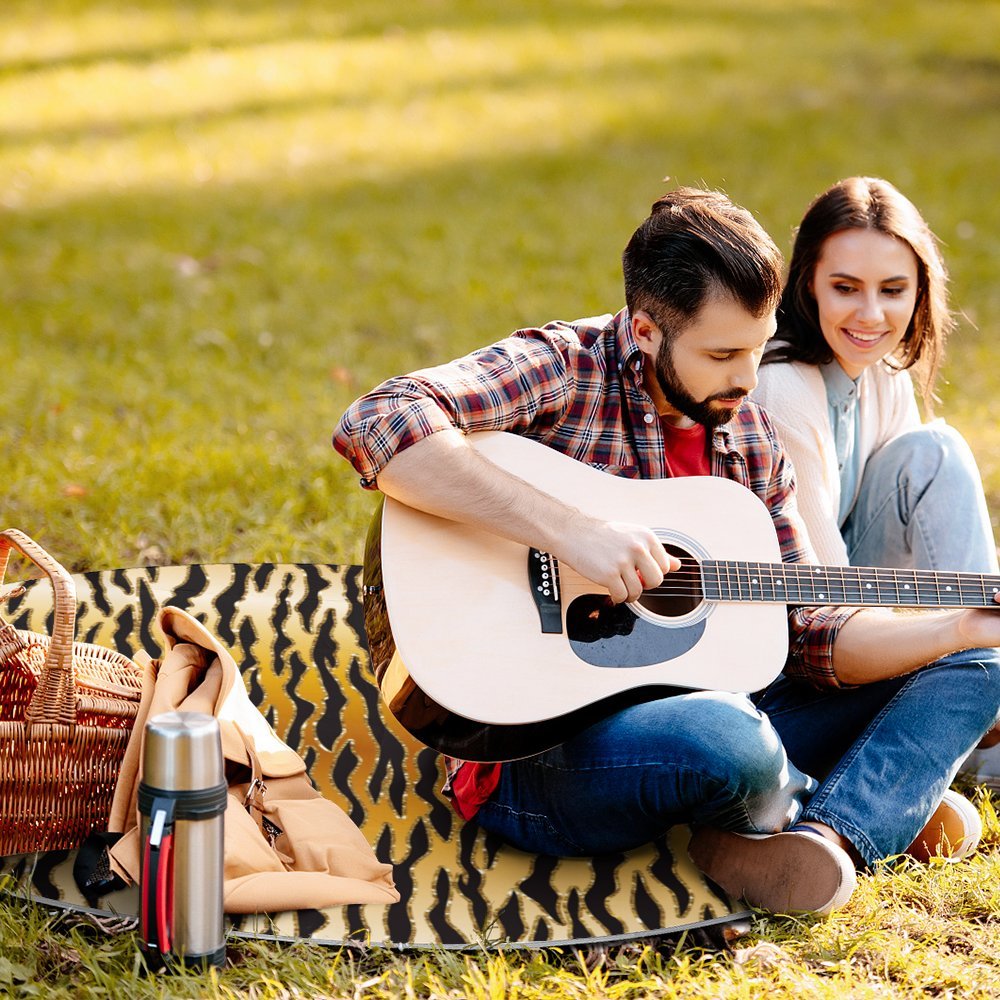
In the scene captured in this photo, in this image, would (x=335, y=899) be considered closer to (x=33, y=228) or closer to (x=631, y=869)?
(x=631, y=869)

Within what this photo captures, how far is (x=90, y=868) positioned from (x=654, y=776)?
3.61 feet

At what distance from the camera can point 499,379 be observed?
2.68 m

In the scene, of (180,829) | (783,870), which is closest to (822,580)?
(783,870)

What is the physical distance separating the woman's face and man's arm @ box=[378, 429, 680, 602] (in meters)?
1.00

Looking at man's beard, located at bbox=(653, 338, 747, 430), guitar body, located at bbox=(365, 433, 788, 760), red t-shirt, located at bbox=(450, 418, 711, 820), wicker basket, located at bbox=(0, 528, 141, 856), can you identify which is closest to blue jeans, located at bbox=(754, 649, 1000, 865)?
guitar body, located at bbox=(365, 433, 788, 760)

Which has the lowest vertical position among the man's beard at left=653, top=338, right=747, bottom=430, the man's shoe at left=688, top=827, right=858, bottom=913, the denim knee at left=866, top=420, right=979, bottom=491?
the man's shoe at left=688, top=827, right=858, bottom=913

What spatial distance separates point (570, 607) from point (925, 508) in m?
1.15

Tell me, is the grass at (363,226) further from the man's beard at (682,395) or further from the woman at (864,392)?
the man's beard at (682,395)

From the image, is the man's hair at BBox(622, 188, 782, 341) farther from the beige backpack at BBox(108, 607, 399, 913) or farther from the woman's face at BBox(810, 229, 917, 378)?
the beige backpack at BBox(108, 607, 399, 913)

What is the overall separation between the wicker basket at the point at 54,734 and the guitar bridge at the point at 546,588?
2.77 feet

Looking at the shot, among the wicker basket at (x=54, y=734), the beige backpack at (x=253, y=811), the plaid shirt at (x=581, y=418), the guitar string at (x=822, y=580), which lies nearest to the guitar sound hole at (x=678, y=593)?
the guitar string at (x=822, y=580)

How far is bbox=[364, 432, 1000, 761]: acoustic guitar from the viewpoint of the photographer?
2.48m

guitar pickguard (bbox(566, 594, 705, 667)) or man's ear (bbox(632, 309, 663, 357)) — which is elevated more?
man's ear (bbox(632, 309, 663, 357))

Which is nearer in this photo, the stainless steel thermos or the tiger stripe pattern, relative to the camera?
the stainless steel thermos
